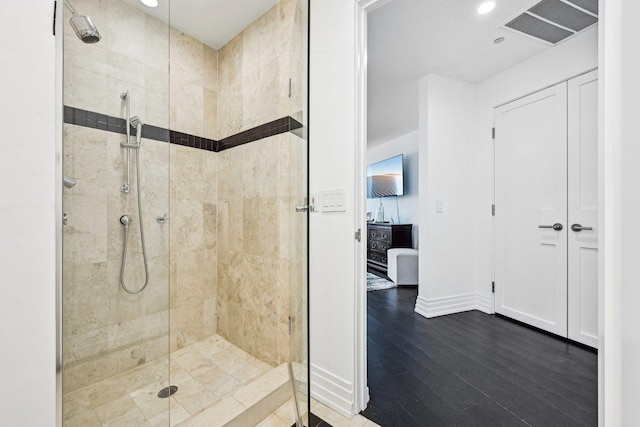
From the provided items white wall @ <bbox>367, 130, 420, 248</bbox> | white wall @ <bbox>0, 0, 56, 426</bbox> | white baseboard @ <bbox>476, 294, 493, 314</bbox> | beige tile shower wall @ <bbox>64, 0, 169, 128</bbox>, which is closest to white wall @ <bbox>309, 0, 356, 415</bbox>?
beige tile shower wall @ <bbox>64, 0, 169, 128</bbox>

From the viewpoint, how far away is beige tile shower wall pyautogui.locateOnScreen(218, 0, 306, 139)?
171cm

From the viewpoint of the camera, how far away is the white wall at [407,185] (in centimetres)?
480

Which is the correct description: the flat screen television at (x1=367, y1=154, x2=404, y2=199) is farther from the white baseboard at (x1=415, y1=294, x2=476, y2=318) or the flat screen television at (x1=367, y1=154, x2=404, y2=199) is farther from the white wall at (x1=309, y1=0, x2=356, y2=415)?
the white wall at (x1=309, y1=0, x2=356, y2=415)

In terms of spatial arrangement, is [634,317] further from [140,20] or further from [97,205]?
[140,20]

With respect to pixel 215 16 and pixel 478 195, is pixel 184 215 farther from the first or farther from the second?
pixel 478 195

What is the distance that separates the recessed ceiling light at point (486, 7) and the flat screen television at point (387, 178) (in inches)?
120

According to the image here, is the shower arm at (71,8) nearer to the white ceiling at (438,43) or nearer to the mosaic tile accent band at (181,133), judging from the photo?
the mosaic tile accent band at (181,133)

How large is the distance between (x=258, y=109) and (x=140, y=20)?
818 mm

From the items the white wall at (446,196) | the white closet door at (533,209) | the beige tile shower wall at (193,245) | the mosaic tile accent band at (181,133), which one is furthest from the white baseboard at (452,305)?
the mosaic tile accent band at (181,133)

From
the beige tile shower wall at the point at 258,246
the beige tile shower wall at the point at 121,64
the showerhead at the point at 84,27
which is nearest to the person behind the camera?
the showerhead at the point at 84,27

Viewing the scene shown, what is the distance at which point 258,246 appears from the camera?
1.84 m

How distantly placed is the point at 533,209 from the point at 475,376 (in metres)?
1.64

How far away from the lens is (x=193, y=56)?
209cm

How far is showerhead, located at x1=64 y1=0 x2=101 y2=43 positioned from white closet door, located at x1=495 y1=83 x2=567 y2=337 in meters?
3.11
